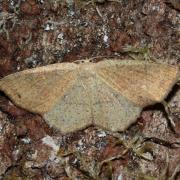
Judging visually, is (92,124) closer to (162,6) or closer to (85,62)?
(85,62)

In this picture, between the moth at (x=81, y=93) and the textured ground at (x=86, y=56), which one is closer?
the moth at (x=81, y=93)

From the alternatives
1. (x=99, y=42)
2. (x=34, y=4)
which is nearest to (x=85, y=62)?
(x=99, y=42)

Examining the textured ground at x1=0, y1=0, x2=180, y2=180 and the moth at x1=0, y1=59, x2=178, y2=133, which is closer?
the moth at x1=0, y1=59, x2=178, y2=133

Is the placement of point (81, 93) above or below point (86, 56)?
below

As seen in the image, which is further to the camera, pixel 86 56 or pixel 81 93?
pixel 86 56
